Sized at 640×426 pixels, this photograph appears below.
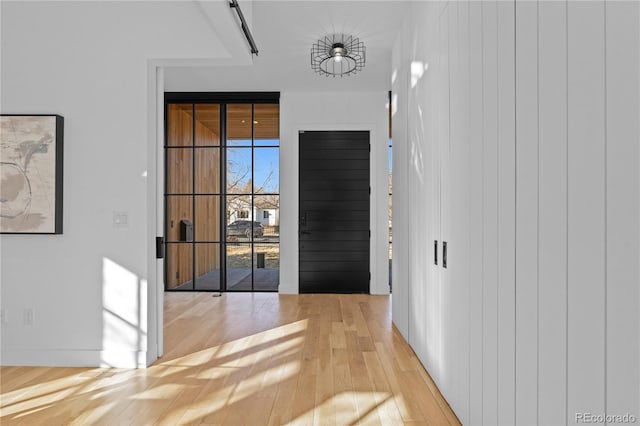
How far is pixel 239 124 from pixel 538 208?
5.21m

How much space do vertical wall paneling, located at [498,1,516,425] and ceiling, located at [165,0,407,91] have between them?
1829 mm

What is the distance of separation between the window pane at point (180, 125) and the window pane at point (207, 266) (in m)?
1.57

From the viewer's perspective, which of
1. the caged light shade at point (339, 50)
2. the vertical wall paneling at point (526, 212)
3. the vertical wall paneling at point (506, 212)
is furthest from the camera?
the caged light shade at point (339, 50)

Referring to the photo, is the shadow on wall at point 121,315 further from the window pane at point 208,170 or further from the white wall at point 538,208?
the window pane at point 208,170

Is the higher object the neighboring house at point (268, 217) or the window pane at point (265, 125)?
the window pane at point (265, 125)

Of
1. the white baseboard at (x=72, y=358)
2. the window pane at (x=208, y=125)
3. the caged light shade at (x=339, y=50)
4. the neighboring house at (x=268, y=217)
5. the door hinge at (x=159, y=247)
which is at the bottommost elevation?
the white baseboard at (x=72, y=358)

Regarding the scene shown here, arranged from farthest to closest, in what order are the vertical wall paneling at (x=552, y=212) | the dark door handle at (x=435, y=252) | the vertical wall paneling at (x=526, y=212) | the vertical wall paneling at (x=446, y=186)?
the dark door handle at (x=435, y=252) < the vertical wall paneling at (x=446, y=186) < the vertical wall paneling at (x=526, y=212) < the vertical wall paneling at (x=552, y=212)

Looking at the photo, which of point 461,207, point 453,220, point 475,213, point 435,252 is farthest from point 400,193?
point 475,213

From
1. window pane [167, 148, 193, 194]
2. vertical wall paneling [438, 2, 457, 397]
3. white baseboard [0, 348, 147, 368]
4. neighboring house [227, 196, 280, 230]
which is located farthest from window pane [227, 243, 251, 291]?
vertical wall paneling [438, 2, 457, 397]

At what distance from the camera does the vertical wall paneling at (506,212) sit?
5.17ft

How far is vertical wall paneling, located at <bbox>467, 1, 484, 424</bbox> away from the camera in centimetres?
188

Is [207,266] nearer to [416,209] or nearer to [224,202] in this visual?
[224,202]

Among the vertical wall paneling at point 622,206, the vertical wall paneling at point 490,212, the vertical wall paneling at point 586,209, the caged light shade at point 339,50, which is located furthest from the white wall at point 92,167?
the vertical wall paneling at point 622,206

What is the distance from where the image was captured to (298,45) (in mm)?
4266
